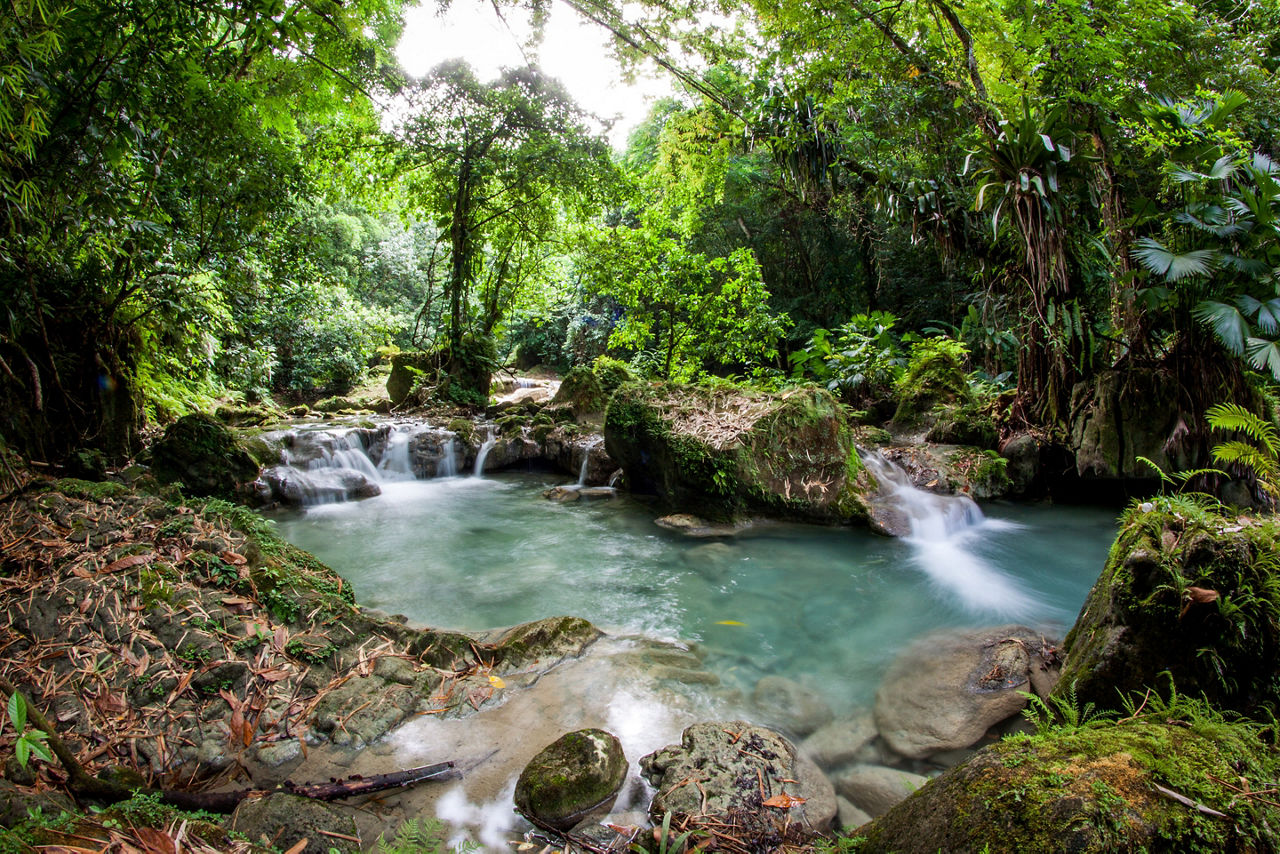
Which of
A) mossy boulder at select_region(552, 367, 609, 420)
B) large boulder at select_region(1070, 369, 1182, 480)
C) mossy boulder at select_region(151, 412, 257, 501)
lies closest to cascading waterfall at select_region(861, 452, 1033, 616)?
large boulder at select_region(1070, 369, 1182, 480)

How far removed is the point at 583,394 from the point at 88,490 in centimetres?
803

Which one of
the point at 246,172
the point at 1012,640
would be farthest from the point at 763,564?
the point at 246,172

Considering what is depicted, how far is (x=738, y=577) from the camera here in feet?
15.5

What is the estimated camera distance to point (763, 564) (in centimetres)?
503

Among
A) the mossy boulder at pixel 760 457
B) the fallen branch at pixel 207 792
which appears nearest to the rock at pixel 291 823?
the fallen branch at pixel 207 792

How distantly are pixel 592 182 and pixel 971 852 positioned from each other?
448 inches

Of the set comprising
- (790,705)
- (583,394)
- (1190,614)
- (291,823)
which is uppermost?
(583,394)

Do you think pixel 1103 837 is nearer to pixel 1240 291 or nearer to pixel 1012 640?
pixel 1012 640

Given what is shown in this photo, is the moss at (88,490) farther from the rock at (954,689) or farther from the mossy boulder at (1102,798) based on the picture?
the rock at (954,689)

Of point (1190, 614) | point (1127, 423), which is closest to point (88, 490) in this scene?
point (1190, 614)

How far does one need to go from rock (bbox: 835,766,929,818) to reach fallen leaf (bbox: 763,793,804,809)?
1.11ft

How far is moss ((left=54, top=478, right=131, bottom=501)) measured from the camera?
3.09 m

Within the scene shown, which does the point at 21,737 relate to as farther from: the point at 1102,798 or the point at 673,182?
the point at 673,182

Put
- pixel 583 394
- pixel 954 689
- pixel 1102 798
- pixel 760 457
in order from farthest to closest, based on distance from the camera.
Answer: pixel 583 394 < pixel 760 457 < pixel 954 689 < pixel 1102 798
